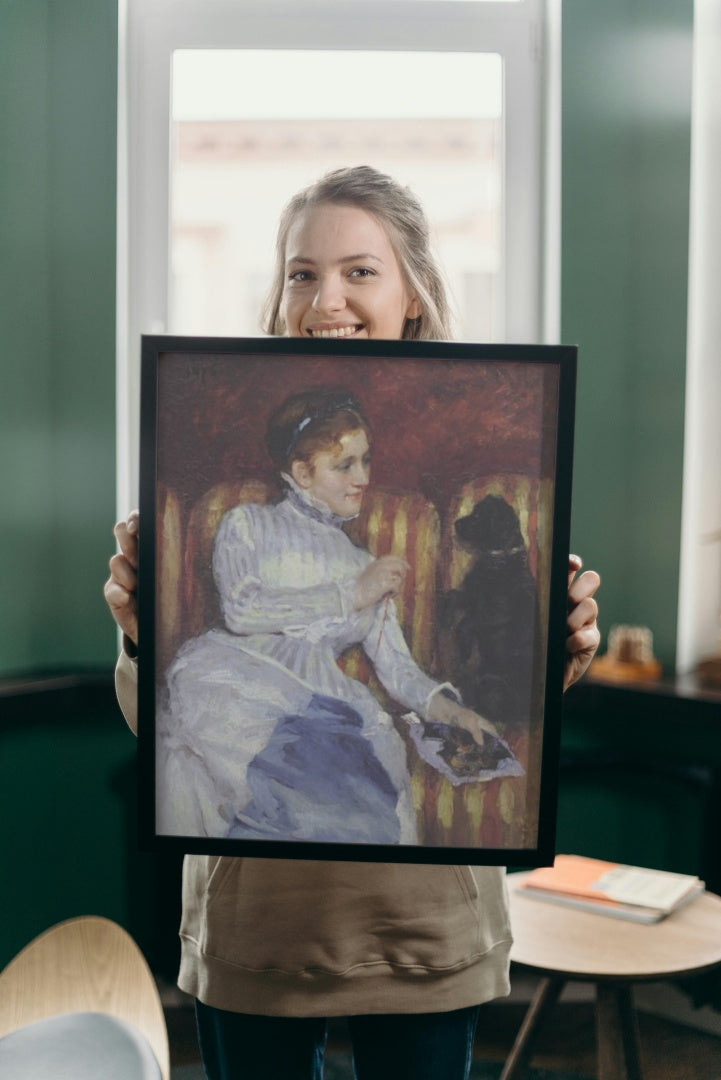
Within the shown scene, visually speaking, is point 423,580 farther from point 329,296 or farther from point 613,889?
point 613,889

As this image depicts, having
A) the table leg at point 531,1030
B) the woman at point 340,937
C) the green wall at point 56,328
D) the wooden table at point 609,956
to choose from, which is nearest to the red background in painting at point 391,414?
the woman at point 340,937

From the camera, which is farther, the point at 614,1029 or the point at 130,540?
the point at 614,1029

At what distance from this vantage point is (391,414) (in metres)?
0.96

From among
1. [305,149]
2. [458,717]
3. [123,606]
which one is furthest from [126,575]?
[305,149]

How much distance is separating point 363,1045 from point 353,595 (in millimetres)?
480

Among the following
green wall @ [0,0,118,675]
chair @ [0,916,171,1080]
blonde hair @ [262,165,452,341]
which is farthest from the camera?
green wall @ [0,0,118,675]

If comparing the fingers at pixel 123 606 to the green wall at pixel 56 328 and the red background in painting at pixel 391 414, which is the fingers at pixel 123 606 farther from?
the green wall at pixel 56 328

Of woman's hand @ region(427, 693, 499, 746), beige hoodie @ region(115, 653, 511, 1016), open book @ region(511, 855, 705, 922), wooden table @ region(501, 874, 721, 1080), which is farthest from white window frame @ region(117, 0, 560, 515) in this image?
woman's hand @ region(427, 693, 499, 746)

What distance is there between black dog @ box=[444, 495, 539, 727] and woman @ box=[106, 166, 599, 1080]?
0.20 ft

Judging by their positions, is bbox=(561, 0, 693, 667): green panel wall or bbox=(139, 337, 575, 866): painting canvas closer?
bbox=(139, 337, 575, 866): painting canvas

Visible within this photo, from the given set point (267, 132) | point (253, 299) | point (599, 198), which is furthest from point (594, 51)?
point (253, 299)

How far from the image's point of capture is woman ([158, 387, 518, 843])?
96cm

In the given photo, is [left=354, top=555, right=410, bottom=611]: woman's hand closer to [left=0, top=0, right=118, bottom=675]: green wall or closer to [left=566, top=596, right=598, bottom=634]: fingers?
[left=566, top=596, right=598, bottom=634]: fingers

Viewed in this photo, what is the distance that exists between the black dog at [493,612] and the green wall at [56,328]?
1.77 meters
